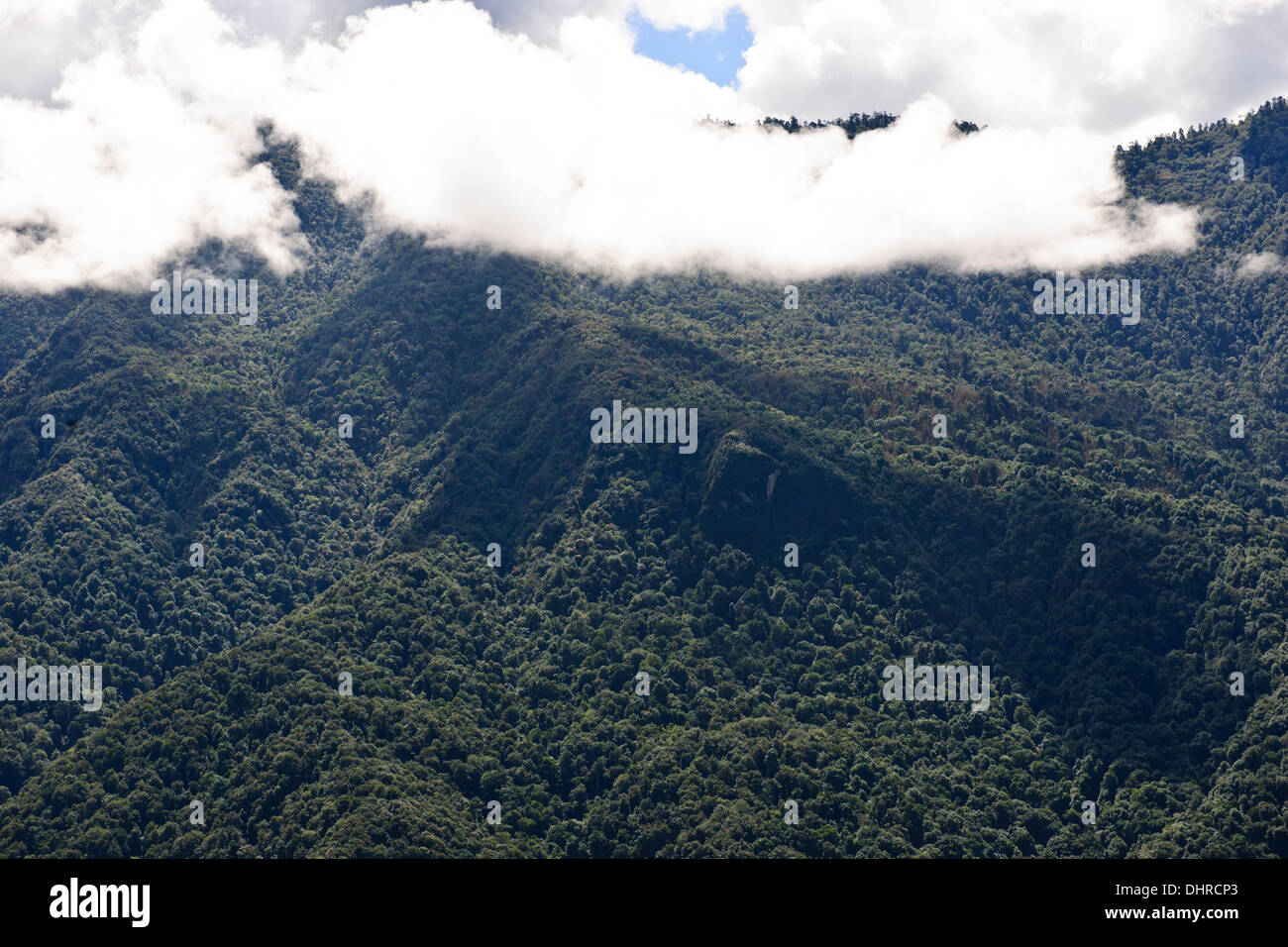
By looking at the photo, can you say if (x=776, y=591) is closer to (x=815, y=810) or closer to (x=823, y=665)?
(x=823, y=665)

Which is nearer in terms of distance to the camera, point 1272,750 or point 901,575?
point 1272,750

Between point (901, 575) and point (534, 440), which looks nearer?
point (901, 575)

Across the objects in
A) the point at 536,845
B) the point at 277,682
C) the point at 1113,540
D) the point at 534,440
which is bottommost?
the point at 536,845

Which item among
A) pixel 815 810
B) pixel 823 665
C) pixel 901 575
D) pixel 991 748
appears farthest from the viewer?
pixel 901 575

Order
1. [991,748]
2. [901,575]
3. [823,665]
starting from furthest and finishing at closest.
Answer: [901,575] → [823,665] → [991,748]

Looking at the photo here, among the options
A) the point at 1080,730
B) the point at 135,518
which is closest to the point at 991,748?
the point at 1080,730

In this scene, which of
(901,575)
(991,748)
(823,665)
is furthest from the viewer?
(901,575)

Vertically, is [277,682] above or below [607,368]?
below

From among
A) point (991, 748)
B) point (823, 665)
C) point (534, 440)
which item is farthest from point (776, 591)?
point (534, 440)

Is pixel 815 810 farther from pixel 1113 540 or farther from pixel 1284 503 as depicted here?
pixel 1284 503
